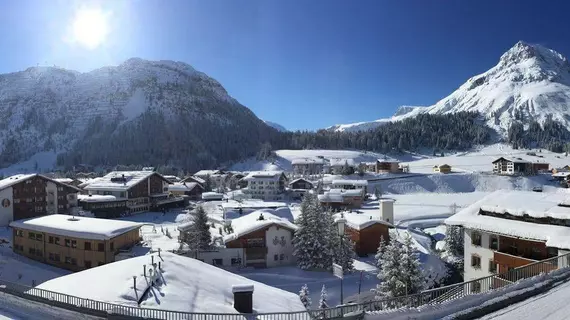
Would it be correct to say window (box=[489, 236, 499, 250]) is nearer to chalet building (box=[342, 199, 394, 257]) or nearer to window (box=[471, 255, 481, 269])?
window (box=[471, 255, 481, 269])

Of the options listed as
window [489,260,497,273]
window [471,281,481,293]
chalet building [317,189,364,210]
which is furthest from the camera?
chalet building [317,189,364,210]

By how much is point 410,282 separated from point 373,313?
15.3 m

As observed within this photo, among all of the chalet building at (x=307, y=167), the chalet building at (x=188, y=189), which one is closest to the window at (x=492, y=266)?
the chalet building at (x=188, y=189)

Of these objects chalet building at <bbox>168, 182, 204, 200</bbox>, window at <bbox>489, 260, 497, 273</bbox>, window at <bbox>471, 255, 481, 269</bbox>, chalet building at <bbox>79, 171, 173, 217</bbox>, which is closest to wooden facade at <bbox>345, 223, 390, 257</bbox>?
window at <bbox>471, 255, 481, 269</bbox>

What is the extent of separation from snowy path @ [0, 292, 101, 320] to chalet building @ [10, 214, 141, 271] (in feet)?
73.7

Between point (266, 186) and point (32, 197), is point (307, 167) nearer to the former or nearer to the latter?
point (266, 186)

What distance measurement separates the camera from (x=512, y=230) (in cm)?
2091

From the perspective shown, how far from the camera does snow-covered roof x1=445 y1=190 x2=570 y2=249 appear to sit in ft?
62.8

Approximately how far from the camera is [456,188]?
102 m

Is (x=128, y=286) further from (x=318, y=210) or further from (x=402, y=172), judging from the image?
(x=402, y=172)

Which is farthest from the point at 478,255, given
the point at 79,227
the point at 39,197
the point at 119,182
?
the point at 119,182

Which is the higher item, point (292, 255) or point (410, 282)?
point (410, 282)

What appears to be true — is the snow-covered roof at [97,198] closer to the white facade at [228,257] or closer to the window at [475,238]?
the white facade at [228,257]

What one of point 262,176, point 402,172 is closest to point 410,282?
point 262,176
